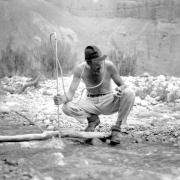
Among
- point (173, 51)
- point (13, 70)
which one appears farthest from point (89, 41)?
point (13, 70)

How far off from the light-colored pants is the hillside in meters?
15.7

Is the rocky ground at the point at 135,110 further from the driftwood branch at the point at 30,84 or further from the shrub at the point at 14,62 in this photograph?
the shrub at the point at 14,62

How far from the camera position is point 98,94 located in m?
4.32

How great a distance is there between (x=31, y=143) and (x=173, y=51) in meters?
22.3

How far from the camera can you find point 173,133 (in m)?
4.68

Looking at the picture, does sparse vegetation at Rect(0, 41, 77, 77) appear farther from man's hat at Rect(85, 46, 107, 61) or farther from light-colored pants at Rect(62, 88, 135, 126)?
man's hat at Rect(85, 46, 107, 61)

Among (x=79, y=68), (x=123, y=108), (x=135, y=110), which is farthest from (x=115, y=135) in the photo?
(x=135, y=110)

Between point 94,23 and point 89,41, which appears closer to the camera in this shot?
point 89,41

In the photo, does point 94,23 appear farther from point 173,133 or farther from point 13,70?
point 173,133

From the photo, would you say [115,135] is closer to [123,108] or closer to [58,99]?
[123,108]

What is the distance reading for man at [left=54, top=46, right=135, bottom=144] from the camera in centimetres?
399

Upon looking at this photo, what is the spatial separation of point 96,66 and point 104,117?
7.25 ft

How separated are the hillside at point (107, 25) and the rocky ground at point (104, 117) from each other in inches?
462

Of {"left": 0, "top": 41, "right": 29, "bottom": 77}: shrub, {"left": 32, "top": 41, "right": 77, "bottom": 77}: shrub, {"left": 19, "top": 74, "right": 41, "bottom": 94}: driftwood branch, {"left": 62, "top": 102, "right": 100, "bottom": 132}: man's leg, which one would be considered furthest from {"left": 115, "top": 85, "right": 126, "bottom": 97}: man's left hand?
{"left": 0, "top": 41, "right": 29, "bottom": 77}: shrub
